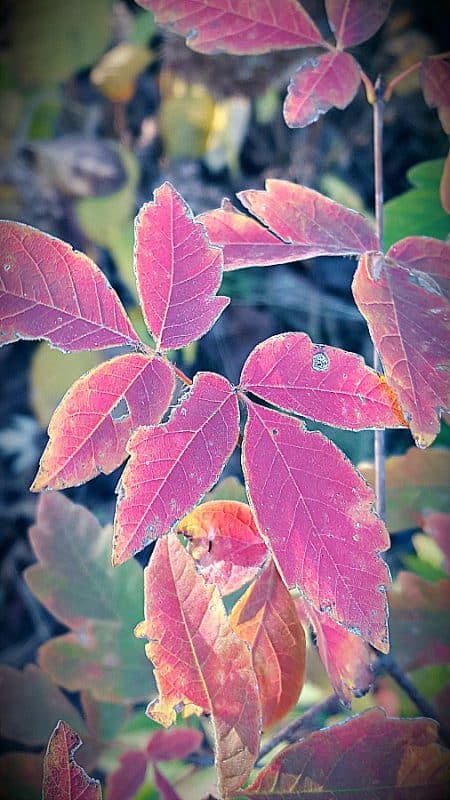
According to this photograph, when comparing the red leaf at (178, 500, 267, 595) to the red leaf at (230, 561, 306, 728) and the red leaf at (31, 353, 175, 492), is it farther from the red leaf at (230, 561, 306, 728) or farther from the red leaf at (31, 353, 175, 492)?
the red leaf at (31, 353, 175, 492)

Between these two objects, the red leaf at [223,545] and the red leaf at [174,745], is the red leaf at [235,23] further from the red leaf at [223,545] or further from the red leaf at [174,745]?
the red leaf at [174,745]

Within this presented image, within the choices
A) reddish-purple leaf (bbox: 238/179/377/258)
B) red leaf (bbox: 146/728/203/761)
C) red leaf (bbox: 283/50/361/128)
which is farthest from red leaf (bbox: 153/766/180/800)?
red leaf (bbox: 283/50/361/128)

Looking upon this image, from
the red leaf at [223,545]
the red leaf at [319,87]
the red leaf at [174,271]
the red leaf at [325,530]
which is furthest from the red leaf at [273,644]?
the red leaf at [319,87]

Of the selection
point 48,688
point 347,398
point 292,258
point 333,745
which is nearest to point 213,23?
point 292,258

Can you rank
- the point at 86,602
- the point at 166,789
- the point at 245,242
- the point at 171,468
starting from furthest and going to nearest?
the point at 86,602 → the point at 166,789 → the point at 245,242 → the point at 171,468

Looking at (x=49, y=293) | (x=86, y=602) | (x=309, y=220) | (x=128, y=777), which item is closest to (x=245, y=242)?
(x=309, y=220)

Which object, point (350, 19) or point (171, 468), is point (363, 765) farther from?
point (350, 19)

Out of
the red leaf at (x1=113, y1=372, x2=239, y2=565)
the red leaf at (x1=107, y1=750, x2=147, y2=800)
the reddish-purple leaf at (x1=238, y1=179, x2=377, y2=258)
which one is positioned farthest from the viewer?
the red leaf at (x1=107, y1=750, x2=147, y2=800)
